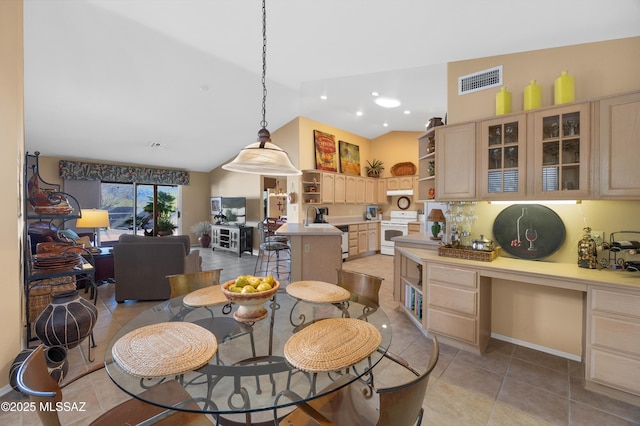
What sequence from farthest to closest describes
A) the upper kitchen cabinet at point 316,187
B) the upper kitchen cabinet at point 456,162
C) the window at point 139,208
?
the window at point 139,208 → the upper kitchen cabinet at point 316,187 → the upper kitchen cabinet at point 456,162

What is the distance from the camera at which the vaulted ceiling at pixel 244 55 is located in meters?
2.22

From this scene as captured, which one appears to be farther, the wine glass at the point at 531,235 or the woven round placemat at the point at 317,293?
the wine glass at the point at 531,235

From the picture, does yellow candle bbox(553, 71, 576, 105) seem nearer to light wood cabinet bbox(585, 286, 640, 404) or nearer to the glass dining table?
light wood cabinet bbox(585, 286, 640, 404)

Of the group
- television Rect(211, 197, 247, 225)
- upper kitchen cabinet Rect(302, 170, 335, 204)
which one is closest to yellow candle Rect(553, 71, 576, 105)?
upper kitchen cabinet Rect(302, 170, 335, 204)

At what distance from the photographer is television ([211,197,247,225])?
303 inches

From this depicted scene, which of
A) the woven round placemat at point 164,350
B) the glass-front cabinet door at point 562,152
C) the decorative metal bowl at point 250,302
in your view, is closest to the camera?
the woven round placemat at point 164,350

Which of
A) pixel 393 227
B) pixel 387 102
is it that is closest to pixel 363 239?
pixel 393 227

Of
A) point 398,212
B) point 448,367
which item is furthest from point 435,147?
point 398,212

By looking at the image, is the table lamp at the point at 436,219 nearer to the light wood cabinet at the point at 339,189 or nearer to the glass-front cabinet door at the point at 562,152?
the glass-front cabinet door at the point at 562,152

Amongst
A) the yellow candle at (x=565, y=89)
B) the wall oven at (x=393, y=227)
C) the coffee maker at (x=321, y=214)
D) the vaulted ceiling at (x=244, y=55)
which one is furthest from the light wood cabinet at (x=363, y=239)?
the yellow candle at (x=565, y=89)

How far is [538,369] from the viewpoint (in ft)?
7.39

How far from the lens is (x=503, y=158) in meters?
2.49

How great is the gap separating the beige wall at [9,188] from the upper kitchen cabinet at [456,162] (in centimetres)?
354

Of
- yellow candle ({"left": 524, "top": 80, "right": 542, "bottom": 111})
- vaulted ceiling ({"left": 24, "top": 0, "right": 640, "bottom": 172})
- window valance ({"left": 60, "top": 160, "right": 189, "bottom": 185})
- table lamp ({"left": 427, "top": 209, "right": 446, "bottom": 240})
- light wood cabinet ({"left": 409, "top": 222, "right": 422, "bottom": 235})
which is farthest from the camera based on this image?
light wood cabinet ({"left": 409, "top": 222, "right": 422, "bottom": 235})
